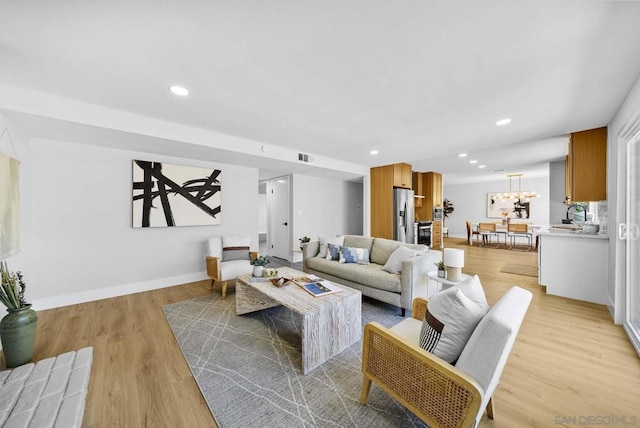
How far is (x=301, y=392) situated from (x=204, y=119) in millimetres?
3003

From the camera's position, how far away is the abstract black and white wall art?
3604 millimetres

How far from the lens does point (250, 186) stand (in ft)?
15.8

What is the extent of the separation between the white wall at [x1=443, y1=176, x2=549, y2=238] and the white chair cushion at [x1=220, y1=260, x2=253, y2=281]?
844 centimetres

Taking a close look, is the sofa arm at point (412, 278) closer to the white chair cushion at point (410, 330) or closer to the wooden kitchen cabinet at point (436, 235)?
the white chair cushion at point (410, 330)

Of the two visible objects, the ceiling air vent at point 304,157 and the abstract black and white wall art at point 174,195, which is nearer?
the abstract black and white wall art at point 174,195

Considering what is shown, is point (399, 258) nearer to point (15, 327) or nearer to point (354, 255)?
point (354, 255)

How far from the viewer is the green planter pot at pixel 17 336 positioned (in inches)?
73.7

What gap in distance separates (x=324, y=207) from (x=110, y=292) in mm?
4465

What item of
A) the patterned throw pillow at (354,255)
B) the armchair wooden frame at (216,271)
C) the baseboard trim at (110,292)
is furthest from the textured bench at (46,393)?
the patterned throw pillow at (354,255)

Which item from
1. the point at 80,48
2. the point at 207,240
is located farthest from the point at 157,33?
the point at 207,240

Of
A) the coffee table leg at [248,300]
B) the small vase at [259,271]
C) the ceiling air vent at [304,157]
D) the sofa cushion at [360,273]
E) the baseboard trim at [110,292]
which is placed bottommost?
the baseboard trim at [110,292]

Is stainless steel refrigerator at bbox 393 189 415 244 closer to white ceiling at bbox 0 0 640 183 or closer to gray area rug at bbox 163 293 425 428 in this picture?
white ceiling at bbox 0 0 640 183

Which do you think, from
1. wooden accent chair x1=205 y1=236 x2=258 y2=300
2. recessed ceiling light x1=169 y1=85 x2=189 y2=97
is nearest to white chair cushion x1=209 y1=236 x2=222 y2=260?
wooden accent chair x1=205 y1=236 x2=258 y2=300

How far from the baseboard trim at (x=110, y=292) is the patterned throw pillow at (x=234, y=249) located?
701 mm
